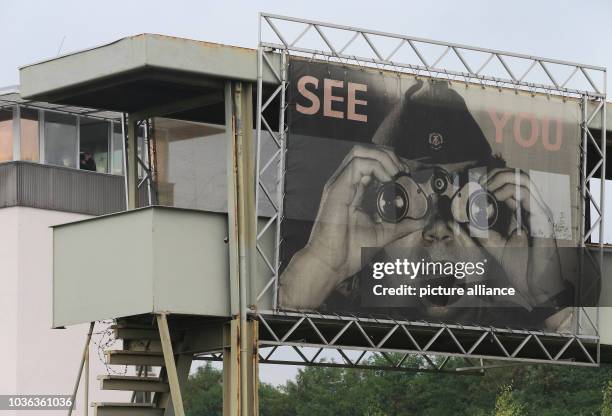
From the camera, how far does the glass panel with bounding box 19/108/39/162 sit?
219 feet

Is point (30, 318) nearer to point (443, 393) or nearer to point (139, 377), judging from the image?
point (139, 377)

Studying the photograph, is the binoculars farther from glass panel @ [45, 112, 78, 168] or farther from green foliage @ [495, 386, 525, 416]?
green foliage @ [495, 386, 525, 416]

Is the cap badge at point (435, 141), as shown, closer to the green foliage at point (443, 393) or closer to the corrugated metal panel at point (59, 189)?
the corrugated metal panel at point (59, 189)

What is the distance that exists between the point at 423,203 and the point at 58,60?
8151 millimetres

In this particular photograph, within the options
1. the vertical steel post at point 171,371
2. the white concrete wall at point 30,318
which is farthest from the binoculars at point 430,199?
the white concrete wall at point 30,318

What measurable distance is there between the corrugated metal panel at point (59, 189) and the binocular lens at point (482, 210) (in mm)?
34237

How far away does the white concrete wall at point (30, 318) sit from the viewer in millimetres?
65375

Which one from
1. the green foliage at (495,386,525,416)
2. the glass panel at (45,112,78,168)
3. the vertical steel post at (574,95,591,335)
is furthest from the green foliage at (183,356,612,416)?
the vertical steel post at (574,95,591,335)

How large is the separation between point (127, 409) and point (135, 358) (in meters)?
1.06

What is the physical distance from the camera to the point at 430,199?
34.8m

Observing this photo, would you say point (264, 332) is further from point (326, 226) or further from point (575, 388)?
point (575, 388)

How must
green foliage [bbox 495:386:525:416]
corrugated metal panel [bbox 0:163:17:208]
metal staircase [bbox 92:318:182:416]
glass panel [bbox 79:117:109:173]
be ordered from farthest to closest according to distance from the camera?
green foliage [bbox 495:386:525:416]
glass panel [bbox 79:117:109:173]
corrugated metal panel [bbox 0:163:17:208]
metal staircase [bbox 92:318:182:416]

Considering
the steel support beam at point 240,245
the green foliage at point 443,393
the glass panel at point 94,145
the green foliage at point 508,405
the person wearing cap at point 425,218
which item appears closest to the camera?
the steel support beam at point 240,245

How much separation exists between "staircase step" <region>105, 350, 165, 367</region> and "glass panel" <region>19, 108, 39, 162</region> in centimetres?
3436
